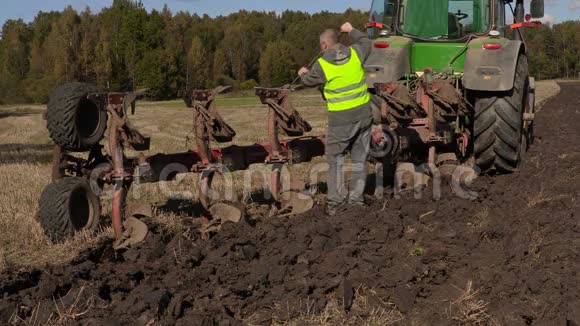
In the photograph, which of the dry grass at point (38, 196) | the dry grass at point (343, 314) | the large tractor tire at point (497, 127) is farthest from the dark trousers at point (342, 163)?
the dry grass at point (343, 314)

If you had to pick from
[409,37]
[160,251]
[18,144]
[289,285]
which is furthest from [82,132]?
[18,144]

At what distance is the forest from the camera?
Answer: 199 feet

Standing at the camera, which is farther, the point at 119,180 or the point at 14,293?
the point at 119,180

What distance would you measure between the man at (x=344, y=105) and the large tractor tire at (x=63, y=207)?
2052 millimetres

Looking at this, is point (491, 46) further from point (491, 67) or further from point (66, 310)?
point (66, 310)

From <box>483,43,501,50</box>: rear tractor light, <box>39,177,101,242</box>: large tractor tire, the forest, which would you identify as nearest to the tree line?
the forest

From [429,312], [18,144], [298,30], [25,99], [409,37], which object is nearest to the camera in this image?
[429,312]

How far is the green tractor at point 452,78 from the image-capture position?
740 cm

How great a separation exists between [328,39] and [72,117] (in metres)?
2.20

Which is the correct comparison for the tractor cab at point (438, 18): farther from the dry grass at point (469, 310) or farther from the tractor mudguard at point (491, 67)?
the dry grass at point (469, 310)

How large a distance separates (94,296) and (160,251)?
110 cm

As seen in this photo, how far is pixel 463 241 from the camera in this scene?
5.13m

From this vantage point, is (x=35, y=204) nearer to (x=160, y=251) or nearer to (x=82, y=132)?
(x=82, y=132)

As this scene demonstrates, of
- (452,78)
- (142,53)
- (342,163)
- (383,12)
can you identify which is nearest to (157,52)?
(142,53)
